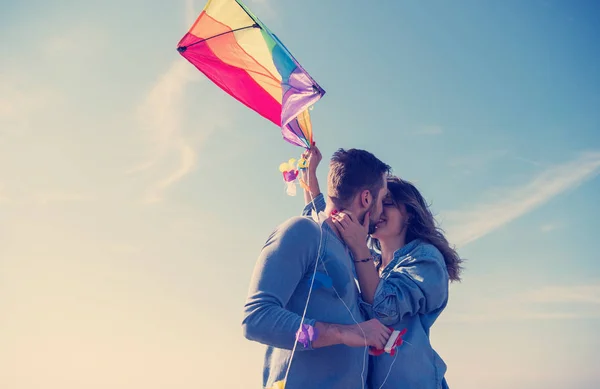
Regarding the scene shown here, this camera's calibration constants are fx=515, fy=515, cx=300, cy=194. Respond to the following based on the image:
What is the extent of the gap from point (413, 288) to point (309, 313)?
3.66 feet

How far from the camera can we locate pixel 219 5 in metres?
4.01

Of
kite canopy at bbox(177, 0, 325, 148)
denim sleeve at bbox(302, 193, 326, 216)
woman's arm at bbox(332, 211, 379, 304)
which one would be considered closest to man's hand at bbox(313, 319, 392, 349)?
woman's arm at bbox(332, 211, 379, 304)

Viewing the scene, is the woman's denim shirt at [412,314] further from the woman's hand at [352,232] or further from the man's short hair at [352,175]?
the man's short hair at [352,175]

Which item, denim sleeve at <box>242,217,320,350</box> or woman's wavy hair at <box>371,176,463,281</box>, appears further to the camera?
woman's wavy hair at <box>371,176,463,281</box>

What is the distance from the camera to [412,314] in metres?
3.76

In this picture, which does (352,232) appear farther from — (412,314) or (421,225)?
(421,225)

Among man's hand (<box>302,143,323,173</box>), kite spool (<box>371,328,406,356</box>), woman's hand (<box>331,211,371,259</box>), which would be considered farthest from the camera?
man's hand (<box>302,143,323,173</box>)

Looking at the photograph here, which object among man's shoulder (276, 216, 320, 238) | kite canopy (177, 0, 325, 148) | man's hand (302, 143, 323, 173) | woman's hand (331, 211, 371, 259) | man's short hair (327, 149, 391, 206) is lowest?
man's shoulder (276, 216, 320, 238)

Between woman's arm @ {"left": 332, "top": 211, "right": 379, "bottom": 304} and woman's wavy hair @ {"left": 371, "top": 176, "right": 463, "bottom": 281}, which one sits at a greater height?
woman's wavy hair @ {"left": 371, "top": 176, "right": 463, "bottom": 281}

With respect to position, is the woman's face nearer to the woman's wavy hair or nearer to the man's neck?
the woman's wavy hair

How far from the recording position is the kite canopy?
155 inches

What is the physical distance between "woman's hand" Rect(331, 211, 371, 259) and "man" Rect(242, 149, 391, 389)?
0.05 metres

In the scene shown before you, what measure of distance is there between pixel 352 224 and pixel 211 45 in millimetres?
1834

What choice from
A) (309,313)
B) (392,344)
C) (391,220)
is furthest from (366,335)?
(391,220)
